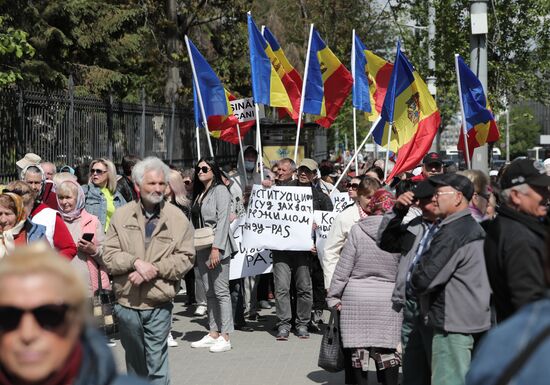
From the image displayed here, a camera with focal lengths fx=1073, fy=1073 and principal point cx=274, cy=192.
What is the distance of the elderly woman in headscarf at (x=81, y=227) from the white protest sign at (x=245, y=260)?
2141mm

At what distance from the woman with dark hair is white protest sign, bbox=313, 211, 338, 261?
1.07 meters

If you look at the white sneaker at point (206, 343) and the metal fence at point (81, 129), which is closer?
the white sneaker at point (206, 343)

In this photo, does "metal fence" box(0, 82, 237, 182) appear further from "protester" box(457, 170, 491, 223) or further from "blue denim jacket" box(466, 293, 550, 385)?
"blue denim jacket" box(466, 293, 550, 385)

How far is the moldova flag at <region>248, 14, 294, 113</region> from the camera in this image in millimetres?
14695

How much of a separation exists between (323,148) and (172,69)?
1743 cm

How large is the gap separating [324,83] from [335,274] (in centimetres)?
825

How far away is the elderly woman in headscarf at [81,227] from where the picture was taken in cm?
943

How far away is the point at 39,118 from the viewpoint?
46.3ft

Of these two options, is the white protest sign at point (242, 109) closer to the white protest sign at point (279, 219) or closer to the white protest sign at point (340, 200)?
the white protest sign at point (340, 200)

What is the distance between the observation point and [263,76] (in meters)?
14.9

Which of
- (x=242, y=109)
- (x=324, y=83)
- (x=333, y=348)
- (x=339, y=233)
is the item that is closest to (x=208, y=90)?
(x=242, y=109)

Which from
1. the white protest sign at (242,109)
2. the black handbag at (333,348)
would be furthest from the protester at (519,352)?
the white protest sign at (242,109)

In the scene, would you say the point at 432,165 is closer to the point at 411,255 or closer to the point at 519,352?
the point at 411,255

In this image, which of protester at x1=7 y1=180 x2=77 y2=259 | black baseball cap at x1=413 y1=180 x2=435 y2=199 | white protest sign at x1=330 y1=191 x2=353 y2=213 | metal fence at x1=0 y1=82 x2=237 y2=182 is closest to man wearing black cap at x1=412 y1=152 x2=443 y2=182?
white protest sign at x1=330 y1=191 x2=353 y2=213
